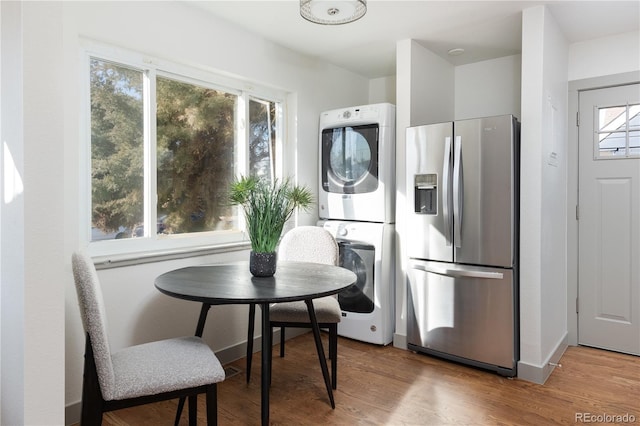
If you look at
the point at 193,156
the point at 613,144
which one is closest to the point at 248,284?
the point at 193,156

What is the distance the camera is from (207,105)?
2898mm

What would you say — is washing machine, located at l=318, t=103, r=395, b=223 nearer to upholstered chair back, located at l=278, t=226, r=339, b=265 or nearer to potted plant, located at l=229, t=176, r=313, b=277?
upholstered chair back, located at l=278, t=226, r=339, b=265

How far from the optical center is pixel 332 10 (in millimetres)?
2162

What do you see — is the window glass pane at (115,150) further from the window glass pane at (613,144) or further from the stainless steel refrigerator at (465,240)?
the window glass pane at (613,144)

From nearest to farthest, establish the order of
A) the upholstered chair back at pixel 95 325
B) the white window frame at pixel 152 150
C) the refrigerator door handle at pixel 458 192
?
the upholstered chair back at pixel 95 325 → the white window frame at pixel 152 150 → the refrigerator door handle at pixel 458 192

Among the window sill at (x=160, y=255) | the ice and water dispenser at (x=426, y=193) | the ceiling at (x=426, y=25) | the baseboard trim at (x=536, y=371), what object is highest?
the ceiling at (x=426, y=25)

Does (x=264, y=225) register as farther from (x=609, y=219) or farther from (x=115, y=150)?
(x=609, y=219)

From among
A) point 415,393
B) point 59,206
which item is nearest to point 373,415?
point 415,393

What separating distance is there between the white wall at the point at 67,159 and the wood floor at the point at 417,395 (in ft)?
1.70

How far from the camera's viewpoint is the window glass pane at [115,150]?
2.28 metres

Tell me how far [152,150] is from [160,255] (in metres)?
0.65

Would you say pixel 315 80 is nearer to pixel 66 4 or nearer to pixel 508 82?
pixel 508 82

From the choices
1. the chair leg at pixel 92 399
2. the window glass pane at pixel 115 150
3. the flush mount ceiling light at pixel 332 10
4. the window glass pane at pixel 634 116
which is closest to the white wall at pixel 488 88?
the window glass pane at pixel 634 116

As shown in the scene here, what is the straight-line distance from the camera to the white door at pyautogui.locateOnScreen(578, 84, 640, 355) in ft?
10.2
